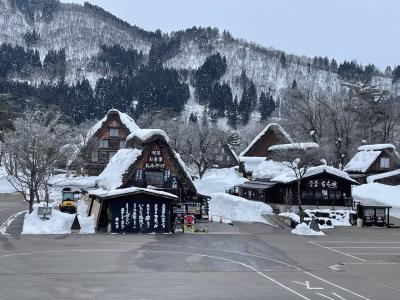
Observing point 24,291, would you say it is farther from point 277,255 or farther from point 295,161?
point 295,161

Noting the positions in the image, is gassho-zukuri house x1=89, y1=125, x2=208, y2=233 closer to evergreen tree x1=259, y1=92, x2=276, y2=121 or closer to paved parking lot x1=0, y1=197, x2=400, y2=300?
paved parking lot x1=0, y1=197, x2=400, y2=300

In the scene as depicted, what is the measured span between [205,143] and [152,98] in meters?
60.6

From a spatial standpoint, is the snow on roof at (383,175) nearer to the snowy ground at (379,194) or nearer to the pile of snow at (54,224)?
the snowy ground at (379,194)

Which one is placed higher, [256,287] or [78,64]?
[78,64]

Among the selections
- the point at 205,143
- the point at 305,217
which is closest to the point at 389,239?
the point at 305,217

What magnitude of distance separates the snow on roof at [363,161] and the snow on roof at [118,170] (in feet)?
90.2

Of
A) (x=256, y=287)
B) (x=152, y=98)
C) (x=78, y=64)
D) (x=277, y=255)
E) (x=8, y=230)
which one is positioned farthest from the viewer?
(x=78, y=64)

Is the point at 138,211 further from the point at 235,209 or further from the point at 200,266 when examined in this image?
the point at 235,209

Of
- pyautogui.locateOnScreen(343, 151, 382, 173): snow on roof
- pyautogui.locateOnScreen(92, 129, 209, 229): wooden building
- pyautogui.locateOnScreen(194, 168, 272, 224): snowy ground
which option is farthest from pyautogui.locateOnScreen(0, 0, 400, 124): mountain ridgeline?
pyautogui.locateOnScreen(92, 129, 209, 229): wooden building

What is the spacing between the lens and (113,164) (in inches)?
1702

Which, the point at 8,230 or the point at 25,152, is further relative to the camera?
the point at 25,152

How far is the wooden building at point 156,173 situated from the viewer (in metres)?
39.2

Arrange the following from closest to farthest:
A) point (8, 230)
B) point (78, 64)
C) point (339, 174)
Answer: point (8, 230), point (339, 174), point (78, 64)

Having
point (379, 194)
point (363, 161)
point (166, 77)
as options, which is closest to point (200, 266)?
point (379, 194)
